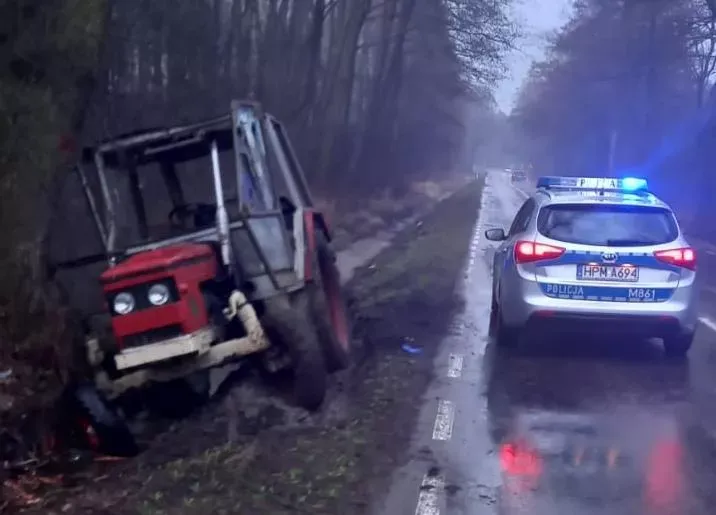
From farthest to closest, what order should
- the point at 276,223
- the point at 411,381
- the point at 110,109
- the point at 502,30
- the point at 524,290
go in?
the point at 502,30
the point at 110,109
the point at 524,290
the point at 411,381
the point at 276,223

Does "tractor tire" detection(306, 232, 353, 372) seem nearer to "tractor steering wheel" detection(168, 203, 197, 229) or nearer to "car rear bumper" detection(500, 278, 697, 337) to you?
"tractor steering wheel" detection(168, 203, 197, 229)

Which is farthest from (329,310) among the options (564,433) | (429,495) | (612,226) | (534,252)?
(429,495)

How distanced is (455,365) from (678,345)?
7.64 feet

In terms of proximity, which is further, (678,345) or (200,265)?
(678,345)

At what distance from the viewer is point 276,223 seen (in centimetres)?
883

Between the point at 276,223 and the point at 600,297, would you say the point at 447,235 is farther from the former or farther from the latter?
the point at 276,223

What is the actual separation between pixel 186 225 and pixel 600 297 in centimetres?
413

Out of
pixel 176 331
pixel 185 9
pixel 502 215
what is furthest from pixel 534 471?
pixel 502 215

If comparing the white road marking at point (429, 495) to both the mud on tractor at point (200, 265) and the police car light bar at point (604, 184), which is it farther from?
the police car light bar at point (604, 184)

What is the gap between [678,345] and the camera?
10914 mm

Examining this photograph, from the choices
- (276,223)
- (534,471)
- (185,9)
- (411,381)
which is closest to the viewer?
(534,471)

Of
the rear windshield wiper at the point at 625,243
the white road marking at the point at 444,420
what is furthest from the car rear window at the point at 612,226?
the white road marking at the point at 444,420

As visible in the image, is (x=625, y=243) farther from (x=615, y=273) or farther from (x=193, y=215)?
(x=193, y=215)

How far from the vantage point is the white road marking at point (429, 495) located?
20.7 ft
